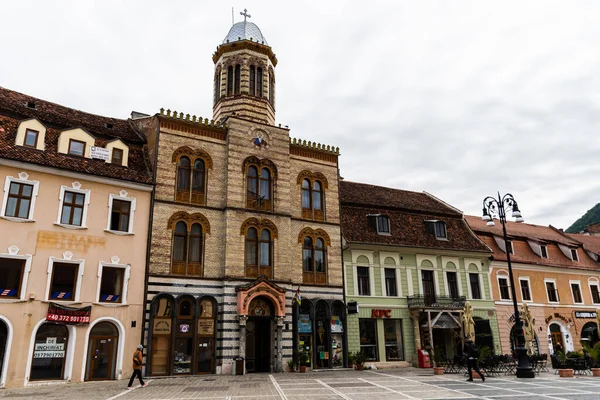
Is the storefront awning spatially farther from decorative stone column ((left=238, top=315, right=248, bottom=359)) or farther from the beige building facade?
the beige building facade

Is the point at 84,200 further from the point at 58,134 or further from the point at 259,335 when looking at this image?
the point at 259,335

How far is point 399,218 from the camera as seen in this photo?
32969 millimetres

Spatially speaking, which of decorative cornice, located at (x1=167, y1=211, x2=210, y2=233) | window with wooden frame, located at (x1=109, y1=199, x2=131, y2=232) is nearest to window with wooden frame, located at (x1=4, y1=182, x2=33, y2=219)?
→ window with wooden frame, located at (x1=109, y1=199, x2=131, y2=232)

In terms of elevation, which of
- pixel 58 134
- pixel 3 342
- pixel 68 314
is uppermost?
pixel 58 134

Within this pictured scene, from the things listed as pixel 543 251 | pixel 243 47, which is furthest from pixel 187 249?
pixel 543 251

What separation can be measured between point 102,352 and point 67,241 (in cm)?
542

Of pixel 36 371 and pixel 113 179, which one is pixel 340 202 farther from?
pixel 36 371

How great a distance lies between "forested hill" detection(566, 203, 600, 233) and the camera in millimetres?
68875

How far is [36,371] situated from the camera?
63.3ft

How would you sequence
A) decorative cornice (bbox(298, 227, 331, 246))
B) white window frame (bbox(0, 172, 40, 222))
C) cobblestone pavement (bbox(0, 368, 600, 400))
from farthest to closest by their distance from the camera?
decorative cornice (bbox(298, 227, 331, 246)) → white window frame (bbox(0, 172, 40, 222)) → cobblestone pavement (bbox(0, 368, 600, 400))

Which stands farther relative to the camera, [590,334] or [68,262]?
[590,334]

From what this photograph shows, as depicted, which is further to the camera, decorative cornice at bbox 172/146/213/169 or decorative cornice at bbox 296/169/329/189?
decorative cornice at bbox 296/169/329/189

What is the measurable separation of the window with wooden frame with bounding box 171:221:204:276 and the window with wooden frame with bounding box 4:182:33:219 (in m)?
6.96

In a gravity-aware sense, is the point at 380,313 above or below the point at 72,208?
below
